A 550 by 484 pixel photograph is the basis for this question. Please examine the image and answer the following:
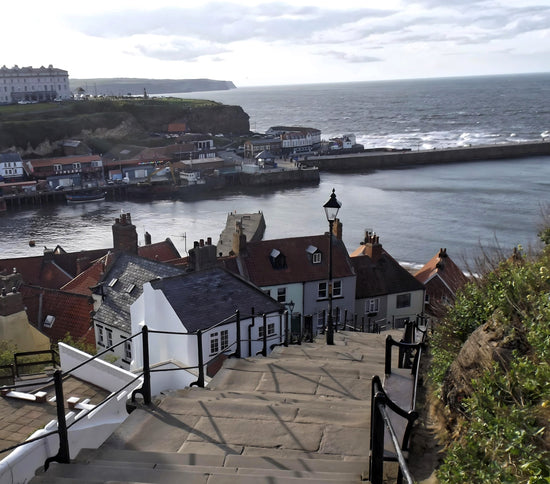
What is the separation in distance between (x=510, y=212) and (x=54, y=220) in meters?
50.6

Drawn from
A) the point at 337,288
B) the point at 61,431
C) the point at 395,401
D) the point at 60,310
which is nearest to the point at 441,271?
the point at 337,288

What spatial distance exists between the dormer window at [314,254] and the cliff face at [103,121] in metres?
95.7

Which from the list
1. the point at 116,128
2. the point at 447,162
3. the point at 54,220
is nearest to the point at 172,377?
the point at 54,220

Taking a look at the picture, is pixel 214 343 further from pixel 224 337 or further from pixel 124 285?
pixel 124 285

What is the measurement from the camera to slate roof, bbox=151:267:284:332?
60.2ft

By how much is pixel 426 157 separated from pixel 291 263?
8133 centimetres

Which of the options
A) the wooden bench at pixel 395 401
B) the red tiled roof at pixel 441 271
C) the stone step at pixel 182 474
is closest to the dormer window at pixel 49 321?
the red tiled roof at pixel 441 271

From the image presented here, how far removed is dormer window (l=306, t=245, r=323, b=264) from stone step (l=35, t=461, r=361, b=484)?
82.6 feet

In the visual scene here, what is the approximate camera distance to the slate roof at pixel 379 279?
2980 centimetres

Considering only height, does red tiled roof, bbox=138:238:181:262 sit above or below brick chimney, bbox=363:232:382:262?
below

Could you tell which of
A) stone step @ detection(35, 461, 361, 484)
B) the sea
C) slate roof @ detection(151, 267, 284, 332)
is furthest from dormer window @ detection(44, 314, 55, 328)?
the sea

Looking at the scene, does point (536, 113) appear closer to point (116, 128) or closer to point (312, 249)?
point (116, 128)

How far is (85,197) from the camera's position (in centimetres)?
8125

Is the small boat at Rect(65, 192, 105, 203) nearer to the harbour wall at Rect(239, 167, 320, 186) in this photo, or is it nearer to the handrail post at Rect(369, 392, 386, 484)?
the harbour wall at Rect(239, 167, 320, 186)
